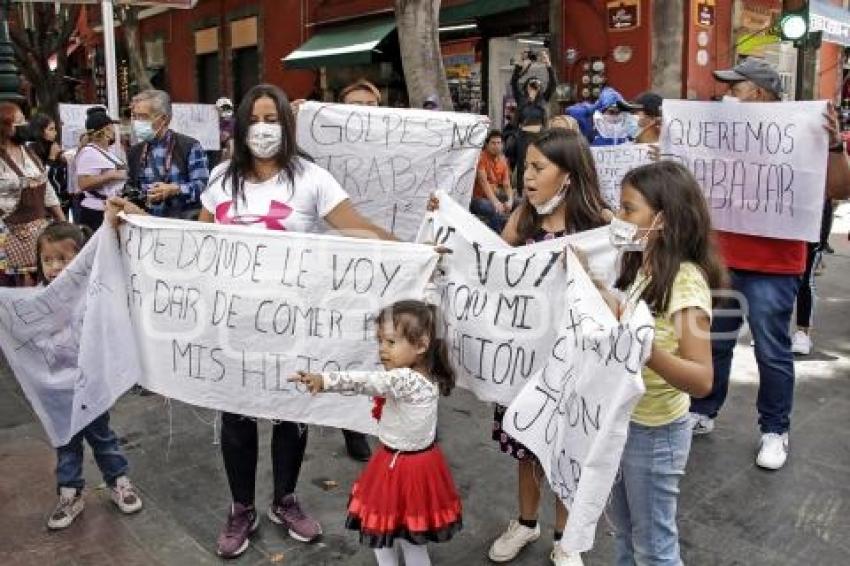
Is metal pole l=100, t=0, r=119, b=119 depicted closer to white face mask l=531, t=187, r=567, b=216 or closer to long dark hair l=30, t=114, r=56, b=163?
long dark hair l=30, t=114, r=56, b=163

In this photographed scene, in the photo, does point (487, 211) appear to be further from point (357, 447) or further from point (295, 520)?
point (295, 520)

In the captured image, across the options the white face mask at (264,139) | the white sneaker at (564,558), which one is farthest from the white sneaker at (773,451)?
the white face mask at (264,139)

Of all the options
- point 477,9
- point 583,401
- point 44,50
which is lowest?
point 583,401

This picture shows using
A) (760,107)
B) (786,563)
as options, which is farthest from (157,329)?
(760,107)

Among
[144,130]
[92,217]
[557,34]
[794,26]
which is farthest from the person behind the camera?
[557,34]

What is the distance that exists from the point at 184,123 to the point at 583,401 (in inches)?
362

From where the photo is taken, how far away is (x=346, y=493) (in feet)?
12.5

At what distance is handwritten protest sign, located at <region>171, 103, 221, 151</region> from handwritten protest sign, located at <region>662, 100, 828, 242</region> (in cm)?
756

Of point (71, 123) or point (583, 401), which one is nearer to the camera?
point (583, 401)

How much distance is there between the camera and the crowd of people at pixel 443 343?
2428mm

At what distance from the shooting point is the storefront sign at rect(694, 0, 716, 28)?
12.4m

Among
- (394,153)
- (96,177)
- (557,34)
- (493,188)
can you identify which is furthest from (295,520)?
(557,34)

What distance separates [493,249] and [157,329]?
1.46m

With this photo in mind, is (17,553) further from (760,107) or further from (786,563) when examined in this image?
(760,107)
